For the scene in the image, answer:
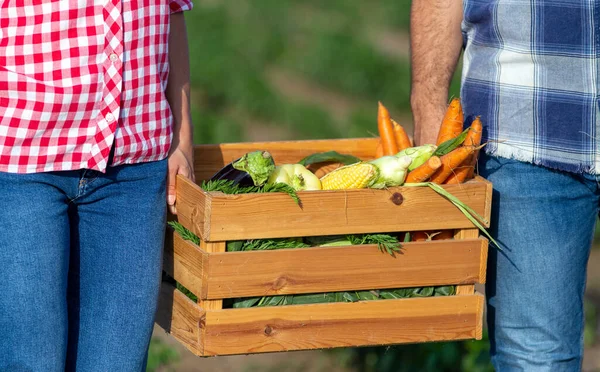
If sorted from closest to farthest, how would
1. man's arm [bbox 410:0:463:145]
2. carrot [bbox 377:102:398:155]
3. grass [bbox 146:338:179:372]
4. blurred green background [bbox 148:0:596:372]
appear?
1. man's arm [bbox 410:0:463:145]
2. carrot [bbox 377:102:398:155]
3. grass [bbox 146:338:179:372]
4. blurred green background [bbox 148:0:596:372]

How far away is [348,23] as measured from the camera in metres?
12.9

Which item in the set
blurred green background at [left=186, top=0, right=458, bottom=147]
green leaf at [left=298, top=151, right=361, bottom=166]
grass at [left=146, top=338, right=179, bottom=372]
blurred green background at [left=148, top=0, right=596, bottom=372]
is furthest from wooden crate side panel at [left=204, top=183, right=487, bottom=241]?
blurred green background at [left=186, top=0, right=458, bottom=147]

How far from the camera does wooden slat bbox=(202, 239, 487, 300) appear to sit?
2701 mm

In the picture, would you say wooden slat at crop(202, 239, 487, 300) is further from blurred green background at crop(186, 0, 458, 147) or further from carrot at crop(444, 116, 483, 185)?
blurred green background at crop(186, 0, 458, 147)

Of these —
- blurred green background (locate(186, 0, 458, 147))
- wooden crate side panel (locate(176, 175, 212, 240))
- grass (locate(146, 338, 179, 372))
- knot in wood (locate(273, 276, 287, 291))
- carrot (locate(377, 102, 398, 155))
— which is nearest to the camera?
wooden crate side panel (locate(176, 175, 212, 240))

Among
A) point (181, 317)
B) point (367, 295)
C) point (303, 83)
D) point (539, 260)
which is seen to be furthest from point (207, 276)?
point (303, 83)

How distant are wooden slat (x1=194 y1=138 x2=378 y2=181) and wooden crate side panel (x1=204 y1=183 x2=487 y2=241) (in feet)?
1.76

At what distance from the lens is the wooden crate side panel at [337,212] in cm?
265

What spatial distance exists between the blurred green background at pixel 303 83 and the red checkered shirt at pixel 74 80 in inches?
73.8

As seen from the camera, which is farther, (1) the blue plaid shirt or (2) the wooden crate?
(1) the blue plaid shirt

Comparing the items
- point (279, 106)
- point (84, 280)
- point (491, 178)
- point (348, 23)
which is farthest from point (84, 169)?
point (348, 23)

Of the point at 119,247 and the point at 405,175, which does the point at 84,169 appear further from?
the point at 405,175

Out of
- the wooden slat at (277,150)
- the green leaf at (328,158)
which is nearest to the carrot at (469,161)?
the green leaf at (328,158)

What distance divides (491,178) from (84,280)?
3.94ft
